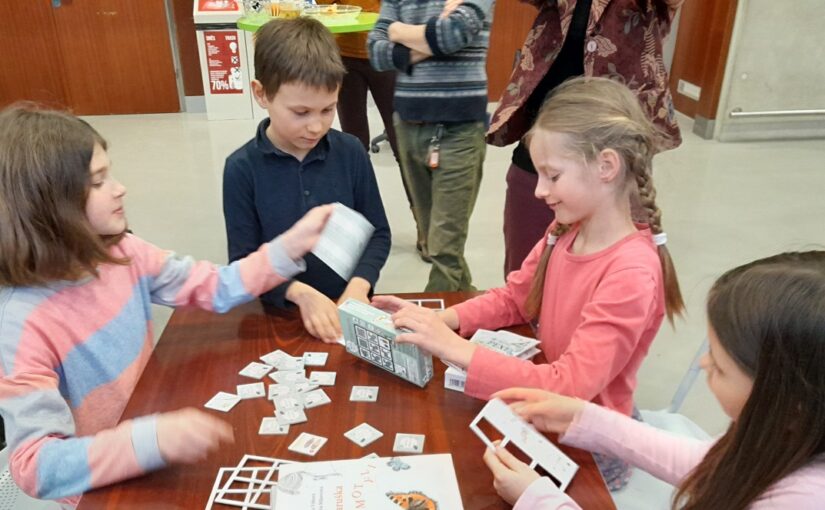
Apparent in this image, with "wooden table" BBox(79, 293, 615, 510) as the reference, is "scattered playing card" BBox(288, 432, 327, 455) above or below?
above

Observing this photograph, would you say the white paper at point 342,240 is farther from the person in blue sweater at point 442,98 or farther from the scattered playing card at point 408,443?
the person in blue sweater at point 442,98

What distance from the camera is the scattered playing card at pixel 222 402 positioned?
3.81 feet

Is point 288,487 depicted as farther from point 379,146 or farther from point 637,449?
point 379,146

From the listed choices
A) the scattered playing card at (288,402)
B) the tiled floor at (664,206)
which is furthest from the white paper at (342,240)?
the tiled floor at (664,206)

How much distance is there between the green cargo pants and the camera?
7.45 feet

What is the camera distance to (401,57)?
217cm

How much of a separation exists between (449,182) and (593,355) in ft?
3.94

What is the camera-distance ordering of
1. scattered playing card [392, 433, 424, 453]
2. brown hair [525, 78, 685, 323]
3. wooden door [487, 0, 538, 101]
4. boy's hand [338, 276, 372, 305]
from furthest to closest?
wooden door [487, 0, 538, 101] → boy's hand [338, 276, 372, 305] → brown hair [525, 78, 685, 323] → scattered playing card [392, 433, 424, 453]

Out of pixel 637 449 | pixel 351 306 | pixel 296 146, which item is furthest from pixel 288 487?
pixel 296 146

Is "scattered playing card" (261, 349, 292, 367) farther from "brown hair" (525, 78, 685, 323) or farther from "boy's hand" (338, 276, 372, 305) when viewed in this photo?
"brown hair" (525, 78, 685, 323)

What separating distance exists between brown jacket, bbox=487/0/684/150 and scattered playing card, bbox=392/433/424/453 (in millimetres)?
1071

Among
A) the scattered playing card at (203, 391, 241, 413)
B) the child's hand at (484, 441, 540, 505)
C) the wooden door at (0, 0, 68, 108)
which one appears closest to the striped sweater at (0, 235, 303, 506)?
the scattered playing card at (203, 391, 241, 413)

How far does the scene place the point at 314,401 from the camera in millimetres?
1173

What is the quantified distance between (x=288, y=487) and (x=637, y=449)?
58 centimetres
